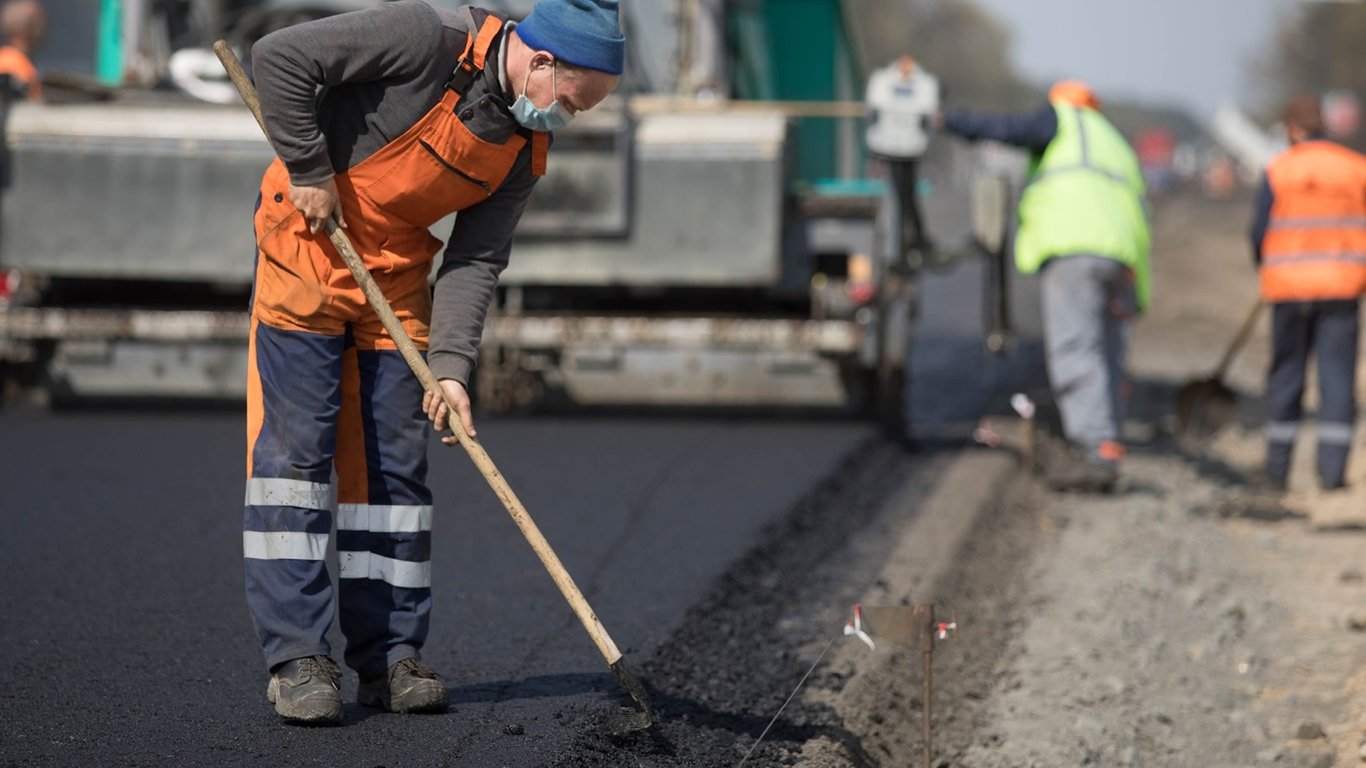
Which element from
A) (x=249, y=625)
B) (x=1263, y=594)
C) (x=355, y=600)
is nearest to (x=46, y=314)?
(x=249, y=625)

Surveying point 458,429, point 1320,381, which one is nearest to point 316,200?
point 458,429

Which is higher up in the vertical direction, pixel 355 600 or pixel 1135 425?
pixel 355 600

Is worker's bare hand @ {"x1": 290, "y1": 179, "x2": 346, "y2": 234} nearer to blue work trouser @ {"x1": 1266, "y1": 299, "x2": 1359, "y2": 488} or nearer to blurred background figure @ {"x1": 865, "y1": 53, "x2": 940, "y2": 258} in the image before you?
blurred background figure @ {"x1": 865, "y1": 53, "x2": 940, "y2": 258}

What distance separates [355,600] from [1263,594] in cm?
362

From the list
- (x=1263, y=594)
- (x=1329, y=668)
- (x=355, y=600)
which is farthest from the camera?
(x=1263, y=594)

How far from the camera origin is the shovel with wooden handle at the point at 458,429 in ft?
11.5

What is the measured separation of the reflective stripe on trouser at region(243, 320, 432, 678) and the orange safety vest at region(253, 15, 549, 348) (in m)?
0.07

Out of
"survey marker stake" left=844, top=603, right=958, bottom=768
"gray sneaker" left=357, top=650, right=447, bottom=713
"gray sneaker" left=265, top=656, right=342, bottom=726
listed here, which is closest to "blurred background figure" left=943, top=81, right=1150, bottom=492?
"survey marker stake" left=844, top=603, right=958, bottom=768

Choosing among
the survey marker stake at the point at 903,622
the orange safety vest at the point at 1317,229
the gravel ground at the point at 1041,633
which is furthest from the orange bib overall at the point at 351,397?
the orange safety vest at the point at 1317,229

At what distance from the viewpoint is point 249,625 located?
4461mm

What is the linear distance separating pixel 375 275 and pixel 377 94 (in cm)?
38

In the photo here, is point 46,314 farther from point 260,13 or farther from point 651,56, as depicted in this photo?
point 651,56

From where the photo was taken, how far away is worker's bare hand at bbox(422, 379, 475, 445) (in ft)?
11.8

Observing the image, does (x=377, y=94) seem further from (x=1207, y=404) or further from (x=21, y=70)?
(x=1207, y=404)
